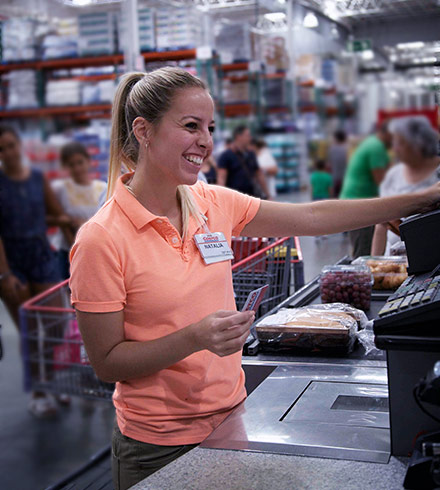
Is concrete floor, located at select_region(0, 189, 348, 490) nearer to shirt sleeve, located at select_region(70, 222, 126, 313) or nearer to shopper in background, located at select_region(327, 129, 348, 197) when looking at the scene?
shirt sleeve, located at select_region(70, 222, 126, 313)

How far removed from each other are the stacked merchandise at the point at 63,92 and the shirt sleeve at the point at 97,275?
5.91 m

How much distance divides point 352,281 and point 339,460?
107 cm

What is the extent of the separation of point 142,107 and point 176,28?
17.6ft

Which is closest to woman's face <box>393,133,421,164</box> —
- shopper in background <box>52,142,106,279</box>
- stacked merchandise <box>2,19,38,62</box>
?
shopper in background <box>52,142,106,279</box>

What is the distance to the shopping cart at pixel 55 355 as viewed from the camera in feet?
11.4

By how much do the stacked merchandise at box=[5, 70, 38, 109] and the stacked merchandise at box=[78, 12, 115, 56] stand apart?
2.85 ft

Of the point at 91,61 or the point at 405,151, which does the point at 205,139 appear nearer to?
the point at 405,151

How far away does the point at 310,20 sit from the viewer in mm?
10664

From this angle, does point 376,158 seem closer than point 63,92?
Yes

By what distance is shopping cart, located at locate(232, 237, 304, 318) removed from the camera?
2473mm

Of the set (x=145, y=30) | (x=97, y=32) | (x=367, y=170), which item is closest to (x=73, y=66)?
(x=97, y=32)

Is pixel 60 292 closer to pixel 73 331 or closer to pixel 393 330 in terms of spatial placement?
pixel 73 331

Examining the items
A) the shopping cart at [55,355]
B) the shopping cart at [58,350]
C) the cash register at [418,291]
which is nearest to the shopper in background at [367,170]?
the shopping cart at [58,350]

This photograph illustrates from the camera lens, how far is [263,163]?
957 cm
